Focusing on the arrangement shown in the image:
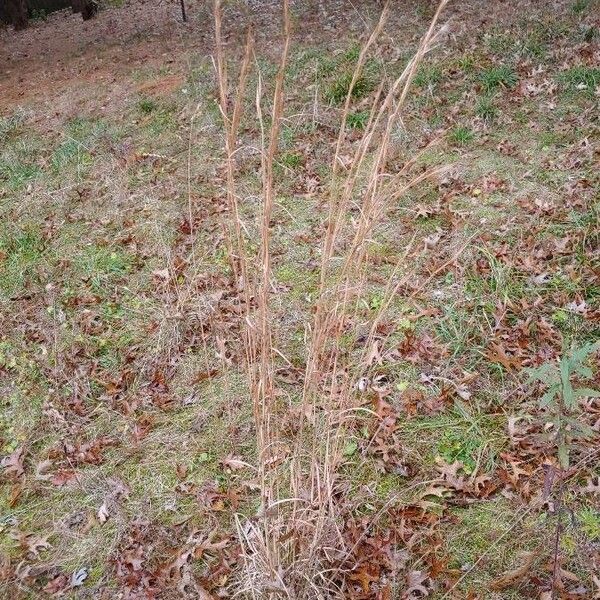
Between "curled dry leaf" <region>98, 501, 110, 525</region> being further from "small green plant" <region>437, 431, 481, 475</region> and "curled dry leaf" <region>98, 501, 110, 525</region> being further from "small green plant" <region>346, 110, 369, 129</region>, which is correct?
"small green plant" <region>346, 110, 369, 129</region>

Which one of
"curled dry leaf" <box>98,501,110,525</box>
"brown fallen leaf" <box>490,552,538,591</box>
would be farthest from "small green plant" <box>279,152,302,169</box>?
"brown fallen leaf" <box>490,552,538,591</box>

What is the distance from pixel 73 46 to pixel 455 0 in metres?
8.04

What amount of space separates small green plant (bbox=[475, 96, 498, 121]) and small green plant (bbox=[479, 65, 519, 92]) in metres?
0.36

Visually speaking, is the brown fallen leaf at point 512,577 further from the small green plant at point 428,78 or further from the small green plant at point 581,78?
the small green plant at point 428,78

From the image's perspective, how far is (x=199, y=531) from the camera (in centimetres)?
257

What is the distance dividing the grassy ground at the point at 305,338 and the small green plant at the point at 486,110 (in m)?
0.02

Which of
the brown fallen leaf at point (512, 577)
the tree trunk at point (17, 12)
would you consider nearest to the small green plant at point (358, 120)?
the brown fallen leaf at point (512, 577)

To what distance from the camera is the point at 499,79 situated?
18.8 ft

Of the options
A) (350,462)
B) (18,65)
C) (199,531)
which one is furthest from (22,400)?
(18,65)

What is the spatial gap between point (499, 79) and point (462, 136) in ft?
3.69

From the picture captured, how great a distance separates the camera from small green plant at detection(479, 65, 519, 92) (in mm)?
5719

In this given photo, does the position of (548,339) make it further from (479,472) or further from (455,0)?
(455,0)

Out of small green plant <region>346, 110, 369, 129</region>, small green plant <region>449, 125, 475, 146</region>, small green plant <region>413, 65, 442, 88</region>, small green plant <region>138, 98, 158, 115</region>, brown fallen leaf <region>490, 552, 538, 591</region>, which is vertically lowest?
brown fallen leaf <region>490, 552, 538, 591</region>

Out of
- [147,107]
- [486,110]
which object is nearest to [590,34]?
[486,110]
